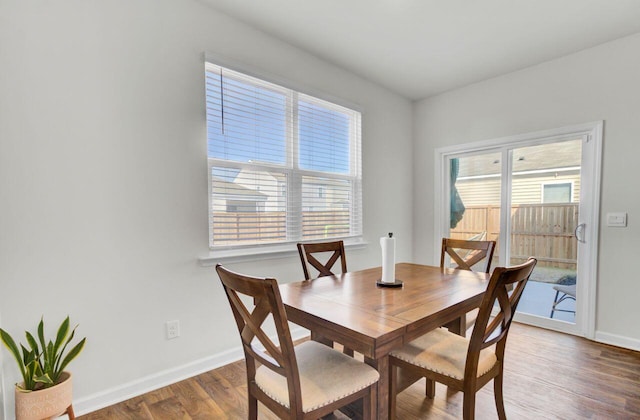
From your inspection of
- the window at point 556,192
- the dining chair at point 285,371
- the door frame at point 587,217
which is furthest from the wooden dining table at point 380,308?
the window at point 556,192

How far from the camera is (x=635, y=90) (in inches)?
97.0

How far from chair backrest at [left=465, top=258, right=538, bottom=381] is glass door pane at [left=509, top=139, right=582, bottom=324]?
2.10 metres

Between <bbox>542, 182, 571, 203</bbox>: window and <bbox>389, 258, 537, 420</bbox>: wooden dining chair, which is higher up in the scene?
<bbox>542, 182, 571, 203</bbox>: window

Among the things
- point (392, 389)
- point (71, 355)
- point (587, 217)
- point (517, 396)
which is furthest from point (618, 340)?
point (71, 355)

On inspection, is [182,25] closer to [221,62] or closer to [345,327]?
[221,62]

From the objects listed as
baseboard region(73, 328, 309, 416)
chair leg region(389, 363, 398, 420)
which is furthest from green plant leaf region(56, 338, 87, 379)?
chair leg region(389, 363, 398, 420)

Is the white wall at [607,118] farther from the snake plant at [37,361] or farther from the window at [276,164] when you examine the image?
the snake plant at [37,361]

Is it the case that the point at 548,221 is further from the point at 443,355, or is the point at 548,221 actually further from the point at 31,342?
the point at 31,342

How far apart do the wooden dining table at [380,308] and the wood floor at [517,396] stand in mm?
478

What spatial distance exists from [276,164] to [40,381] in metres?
1.91

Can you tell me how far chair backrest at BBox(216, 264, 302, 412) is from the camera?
100 centimetres

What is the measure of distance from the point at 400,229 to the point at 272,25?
2.61 m

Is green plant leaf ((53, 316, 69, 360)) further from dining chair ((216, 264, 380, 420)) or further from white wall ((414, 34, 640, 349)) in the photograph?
white wall ((414, 34, 640, 349))

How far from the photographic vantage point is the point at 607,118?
102 inches
